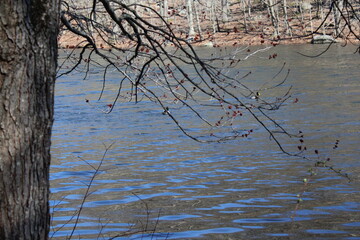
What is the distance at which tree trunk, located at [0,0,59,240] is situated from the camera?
3043mm

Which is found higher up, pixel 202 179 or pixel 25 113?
pixel 25 113

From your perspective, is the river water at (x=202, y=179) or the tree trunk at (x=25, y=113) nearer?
the tree trunk at (x=25, y=113)

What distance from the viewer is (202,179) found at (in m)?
10.7

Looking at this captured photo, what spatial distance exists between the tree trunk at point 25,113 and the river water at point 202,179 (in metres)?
2.48

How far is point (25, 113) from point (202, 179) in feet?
25.4

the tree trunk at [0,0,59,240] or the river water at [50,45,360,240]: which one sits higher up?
the tree trunk at [0,0,59,240]

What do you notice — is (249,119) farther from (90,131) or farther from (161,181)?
(161,181)

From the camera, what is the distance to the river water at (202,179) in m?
7.98

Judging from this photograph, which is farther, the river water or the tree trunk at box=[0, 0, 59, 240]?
the river water

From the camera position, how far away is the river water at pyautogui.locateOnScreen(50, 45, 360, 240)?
798 cm

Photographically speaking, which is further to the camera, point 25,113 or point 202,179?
point 202,179

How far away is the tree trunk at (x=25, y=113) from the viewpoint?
9.98 ft

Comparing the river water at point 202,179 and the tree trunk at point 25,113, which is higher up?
the tree trunk at point 25,113

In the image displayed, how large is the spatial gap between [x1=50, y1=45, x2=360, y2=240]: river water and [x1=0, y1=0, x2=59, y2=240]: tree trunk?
8.14ft
